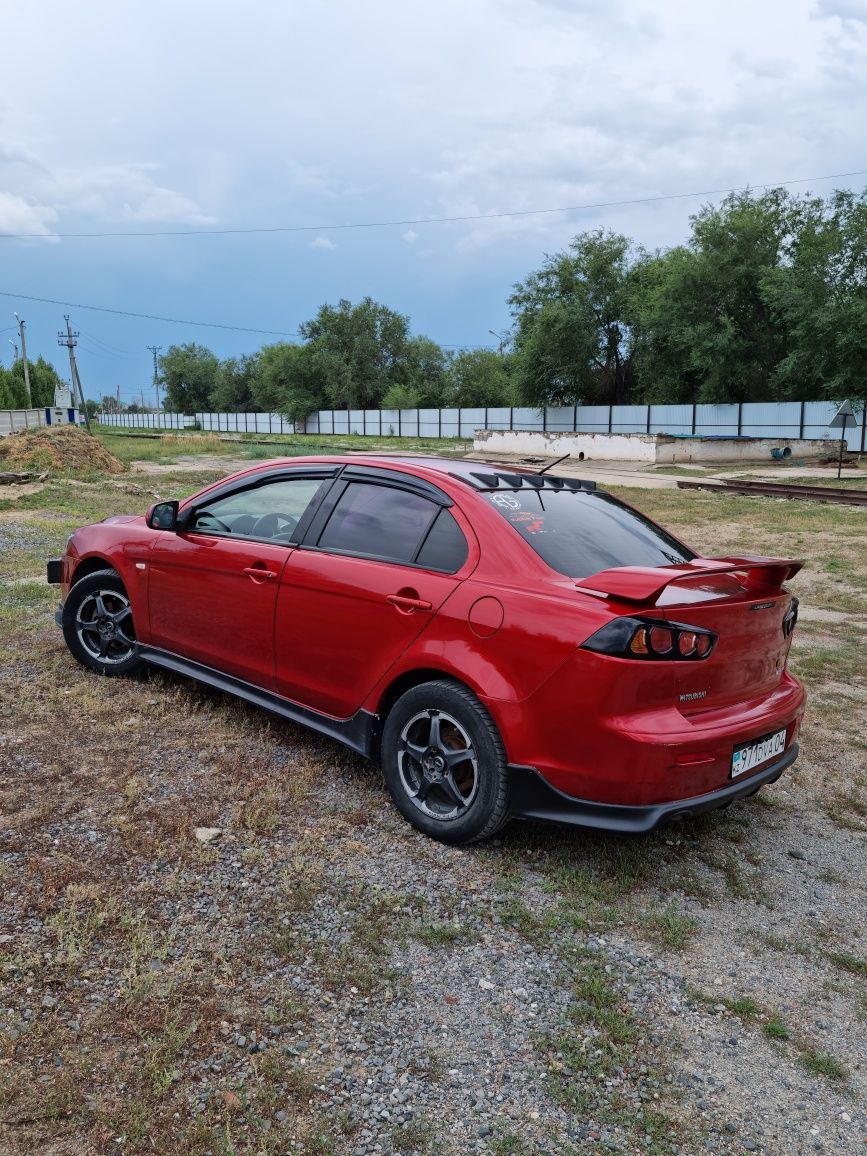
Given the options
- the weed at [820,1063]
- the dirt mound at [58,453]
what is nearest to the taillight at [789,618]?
the weed at [820,1063]

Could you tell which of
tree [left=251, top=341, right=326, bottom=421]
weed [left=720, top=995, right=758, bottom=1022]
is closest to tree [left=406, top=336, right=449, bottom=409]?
tree [left=251, top=341, right=326, bottom=421]

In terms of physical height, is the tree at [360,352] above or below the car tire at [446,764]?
above

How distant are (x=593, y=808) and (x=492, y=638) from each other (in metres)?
0.73

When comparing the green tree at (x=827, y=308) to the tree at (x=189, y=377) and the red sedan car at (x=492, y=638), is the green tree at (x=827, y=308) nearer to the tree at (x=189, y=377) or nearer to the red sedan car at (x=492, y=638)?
the red sedan car at (x=492, y=638)

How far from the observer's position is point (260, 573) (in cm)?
429

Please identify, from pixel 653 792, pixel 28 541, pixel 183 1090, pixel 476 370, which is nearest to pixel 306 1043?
pixel 183 1090

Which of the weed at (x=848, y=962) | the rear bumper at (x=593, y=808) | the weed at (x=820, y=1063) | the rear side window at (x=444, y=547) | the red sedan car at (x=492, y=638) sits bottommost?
the weed at (x=848, y=962)

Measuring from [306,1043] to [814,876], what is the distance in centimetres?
222

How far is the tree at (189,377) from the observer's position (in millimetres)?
117688

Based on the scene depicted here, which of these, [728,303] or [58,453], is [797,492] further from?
[728,303]

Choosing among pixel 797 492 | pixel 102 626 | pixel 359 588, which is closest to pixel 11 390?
pixel 797 492

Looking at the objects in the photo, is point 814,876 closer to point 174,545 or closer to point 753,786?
point 753,786

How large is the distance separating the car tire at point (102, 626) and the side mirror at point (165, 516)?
1.87ft

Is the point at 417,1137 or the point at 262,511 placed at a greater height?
the point at 262,511
